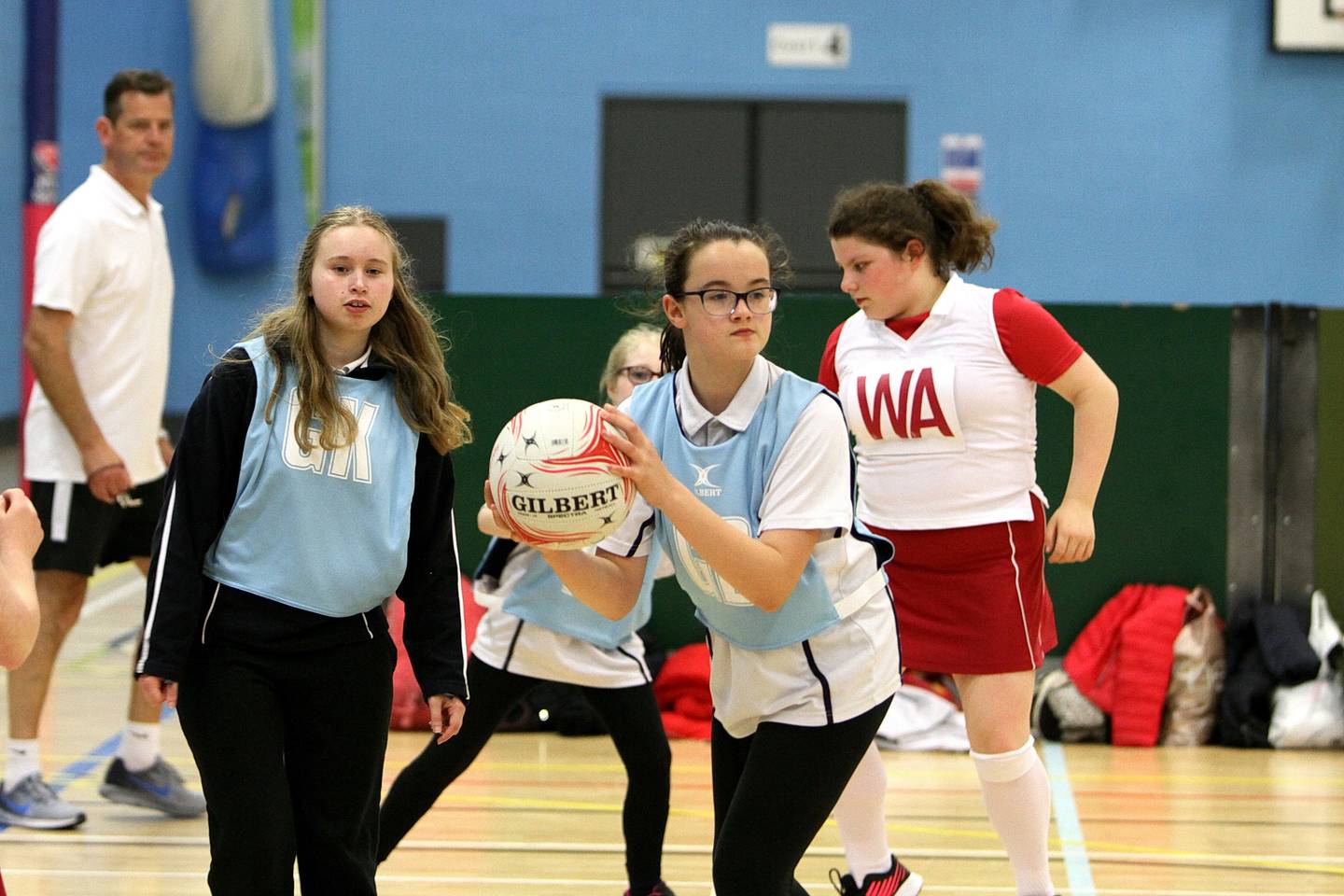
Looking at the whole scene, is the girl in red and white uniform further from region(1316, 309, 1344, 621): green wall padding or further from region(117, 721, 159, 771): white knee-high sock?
region(1316, 309, 1344, 621): green wall padding

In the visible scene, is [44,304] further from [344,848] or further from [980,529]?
[980,529]

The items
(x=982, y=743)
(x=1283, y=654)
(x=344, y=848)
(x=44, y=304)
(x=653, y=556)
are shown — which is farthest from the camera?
(x=1283, y=654)

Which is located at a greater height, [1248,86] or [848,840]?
[1248,86]

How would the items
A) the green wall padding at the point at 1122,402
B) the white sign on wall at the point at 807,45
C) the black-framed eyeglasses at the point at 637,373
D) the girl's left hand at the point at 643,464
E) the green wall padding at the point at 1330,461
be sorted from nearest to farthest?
1. the girl's left hand at the point at 643,464
2. the black-framed eyeglasses at the point at 637,373
3. the green wall padding at the point at 1330,461
4. the green wall padding at the point at 1122,402
5. the white sign on wall at the point at 807,45

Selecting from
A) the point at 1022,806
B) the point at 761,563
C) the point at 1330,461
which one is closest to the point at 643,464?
the point at 761,563

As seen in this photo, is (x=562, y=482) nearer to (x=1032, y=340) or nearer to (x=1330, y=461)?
(x=1032, y=340)

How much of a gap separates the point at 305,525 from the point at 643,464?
2.13ft

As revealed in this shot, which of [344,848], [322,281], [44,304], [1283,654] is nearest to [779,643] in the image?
[344,848]

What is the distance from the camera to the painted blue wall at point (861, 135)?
449 inches

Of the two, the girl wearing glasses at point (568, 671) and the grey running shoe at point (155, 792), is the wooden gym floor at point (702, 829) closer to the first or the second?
the grey running shoe at point (155, 792)

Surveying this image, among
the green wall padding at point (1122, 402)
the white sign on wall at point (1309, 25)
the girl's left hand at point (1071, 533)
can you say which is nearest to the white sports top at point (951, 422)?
the girl's left hand at point (1071, 533)

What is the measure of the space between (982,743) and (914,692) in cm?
260

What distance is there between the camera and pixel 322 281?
2.93 metres

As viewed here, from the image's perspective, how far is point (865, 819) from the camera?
12.7 ft
